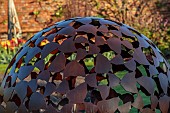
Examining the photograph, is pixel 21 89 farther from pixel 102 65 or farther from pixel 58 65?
pixel 102 65

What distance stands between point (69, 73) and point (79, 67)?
0.05 m

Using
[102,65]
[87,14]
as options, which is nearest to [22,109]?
[102,65]

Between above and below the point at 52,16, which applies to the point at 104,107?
above

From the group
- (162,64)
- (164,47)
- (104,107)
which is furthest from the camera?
(164,47)

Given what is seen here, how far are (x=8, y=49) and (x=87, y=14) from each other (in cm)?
346

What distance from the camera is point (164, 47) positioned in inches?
538

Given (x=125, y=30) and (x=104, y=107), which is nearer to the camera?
(x=104, y=107)

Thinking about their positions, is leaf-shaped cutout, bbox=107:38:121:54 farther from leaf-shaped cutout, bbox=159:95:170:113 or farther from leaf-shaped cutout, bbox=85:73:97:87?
leaf-shaped cutout, bbox=159:95:170:113

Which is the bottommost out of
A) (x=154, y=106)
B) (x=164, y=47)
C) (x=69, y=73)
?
(x=164, y=47)

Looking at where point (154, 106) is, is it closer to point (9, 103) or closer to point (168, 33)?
point (9, 103)

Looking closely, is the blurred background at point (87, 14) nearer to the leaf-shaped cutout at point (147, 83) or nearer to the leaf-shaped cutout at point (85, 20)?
the leaf-shaped cutout at point (85, 20)

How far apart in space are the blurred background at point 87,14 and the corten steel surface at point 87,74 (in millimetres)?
11365

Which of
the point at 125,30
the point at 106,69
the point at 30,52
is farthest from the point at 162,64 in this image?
the point at 30,52

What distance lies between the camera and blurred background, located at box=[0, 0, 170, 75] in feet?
46.3
